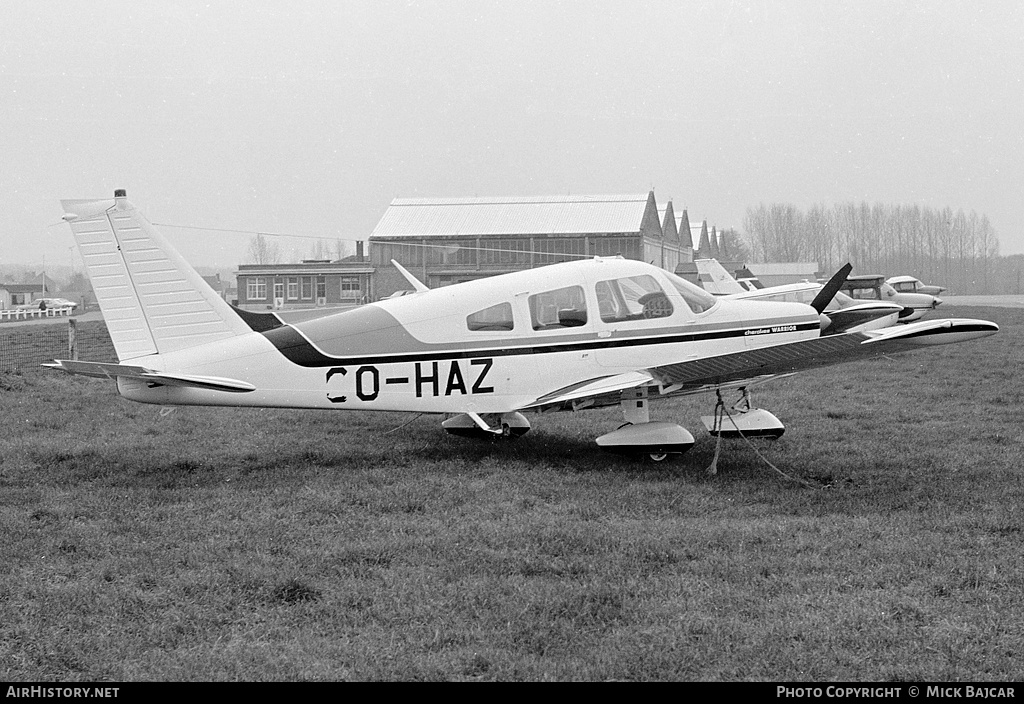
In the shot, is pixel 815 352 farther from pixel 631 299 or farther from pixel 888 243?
pixel 888 243

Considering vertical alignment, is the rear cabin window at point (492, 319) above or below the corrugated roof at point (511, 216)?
below

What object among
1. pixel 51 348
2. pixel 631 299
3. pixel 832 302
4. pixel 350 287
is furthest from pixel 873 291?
pixel 350 287

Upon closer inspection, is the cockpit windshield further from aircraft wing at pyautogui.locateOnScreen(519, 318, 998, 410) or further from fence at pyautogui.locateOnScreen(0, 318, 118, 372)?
fence at pyautogui.locateOnScreen(0, 318, 118, 372)

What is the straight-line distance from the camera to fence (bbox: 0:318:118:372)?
59.9 ft

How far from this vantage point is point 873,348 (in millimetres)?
8375

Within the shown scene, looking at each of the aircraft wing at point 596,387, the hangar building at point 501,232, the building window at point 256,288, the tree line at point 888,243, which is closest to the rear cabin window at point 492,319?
the aircraft wing at point 596,387

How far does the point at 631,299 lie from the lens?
9.73 metres

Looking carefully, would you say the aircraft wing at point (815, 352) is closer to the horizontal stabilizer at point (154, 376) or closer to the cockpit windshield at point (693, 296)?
the cockpit windshield at point (693, 296)

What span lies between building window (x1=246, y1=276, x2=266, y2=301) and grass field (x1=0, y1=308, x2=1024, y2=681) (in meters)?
58.5

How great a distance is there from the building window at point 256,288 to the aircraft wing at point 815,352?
61791 millimetres

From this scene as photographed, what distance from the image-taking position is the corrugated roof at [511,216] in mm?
59438

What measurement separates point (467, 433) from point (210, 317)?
336 centimetres

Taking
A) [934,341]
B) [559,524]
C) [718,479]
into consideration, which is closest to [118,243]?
[559,524]

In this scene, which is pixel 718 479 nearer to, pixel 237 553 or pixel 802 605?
pixel 802 605
